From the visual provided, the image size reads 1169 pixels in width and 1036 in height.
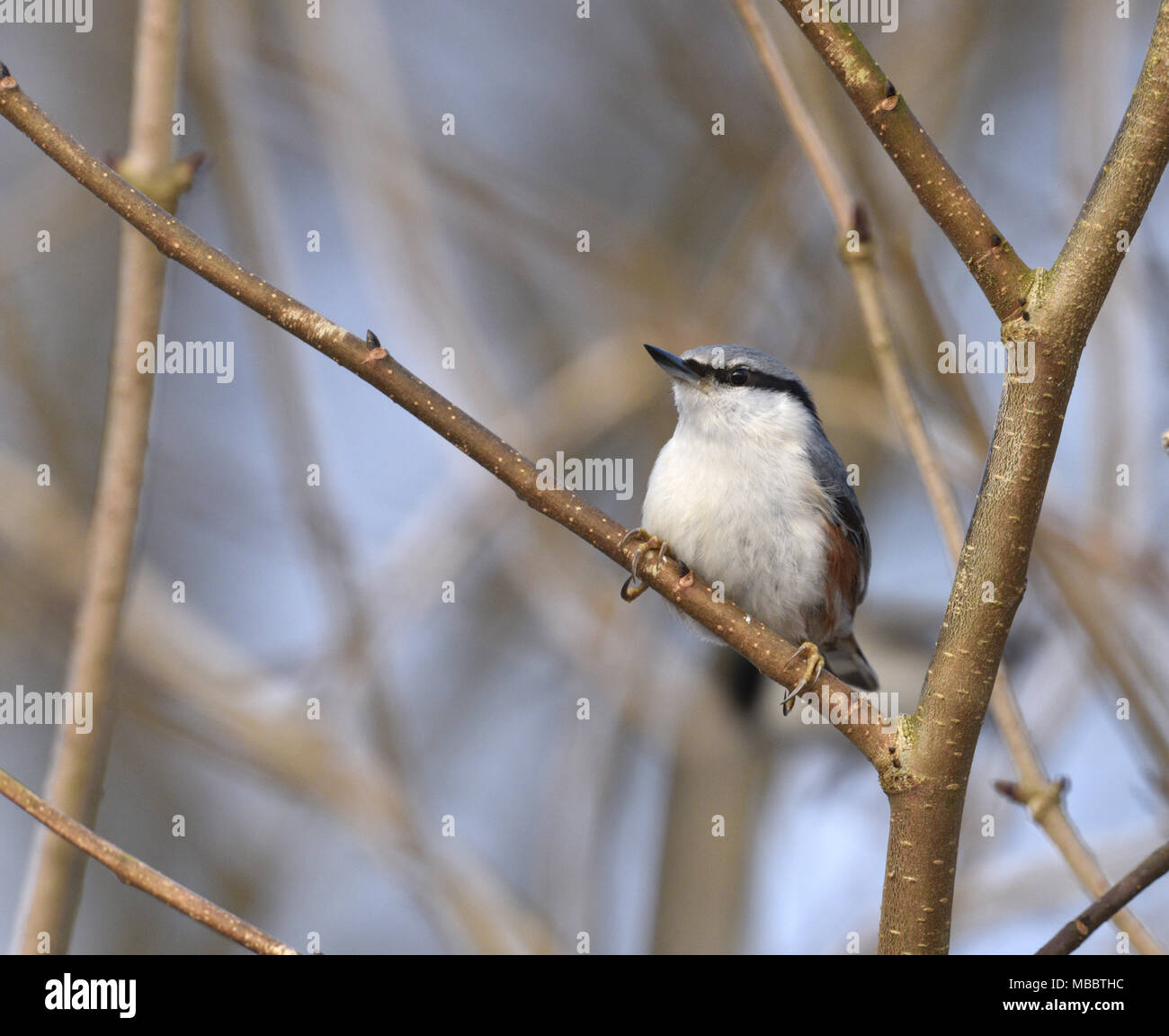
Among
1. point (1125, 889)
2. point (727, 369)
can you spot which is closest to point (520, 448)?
point (727, 369)

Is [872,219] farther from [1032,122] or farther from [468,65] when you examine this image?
[468,65]

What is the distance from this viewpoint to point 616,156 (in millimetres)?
7867

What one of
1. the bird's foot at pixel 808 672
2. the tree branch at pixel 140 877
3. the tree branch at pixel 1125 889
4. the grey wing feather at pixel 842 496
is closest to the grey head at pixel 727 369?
the grey wing feather at pixel 842 496

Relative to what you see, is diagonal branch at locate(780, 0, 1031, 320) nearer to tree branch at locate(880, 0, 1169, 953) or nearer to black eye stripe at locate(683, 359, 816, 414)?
tree branch at locate(880, 0, 1169, 953)

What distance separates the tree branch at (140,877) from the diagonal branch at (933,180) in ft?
5.69

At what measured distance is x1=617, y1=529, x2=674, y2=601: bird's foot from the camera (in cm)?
259

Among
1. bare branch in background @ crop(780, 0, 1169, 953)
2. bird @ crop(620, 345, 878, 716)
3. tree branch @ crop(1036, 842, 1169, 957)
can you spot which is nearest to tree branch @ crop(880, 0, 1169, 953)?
bare branch in background @ crop(780, 0, 1169, 953)

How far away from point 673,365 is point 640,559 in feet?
4.15

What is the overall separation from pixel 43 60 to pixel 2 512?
461 centimetres

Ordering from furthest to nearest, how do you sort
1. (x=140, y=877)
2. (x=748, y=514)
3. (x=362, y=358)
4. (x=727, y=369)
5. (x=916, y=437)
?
1. (x=727, y=369)
2. (x=748, y=514)
3. (x=916, y=437)
4. (x=362, y=358)
5. (x=140, y=877)

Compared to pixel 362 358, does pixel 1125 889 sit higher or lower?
lower

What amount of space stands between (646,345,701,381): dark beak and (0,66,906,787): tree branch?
133 centimetres

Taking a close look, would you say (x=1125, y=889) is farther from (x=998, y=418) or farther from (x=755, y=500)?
(x=755, y=500)

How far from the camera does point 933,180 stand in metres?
2.05
